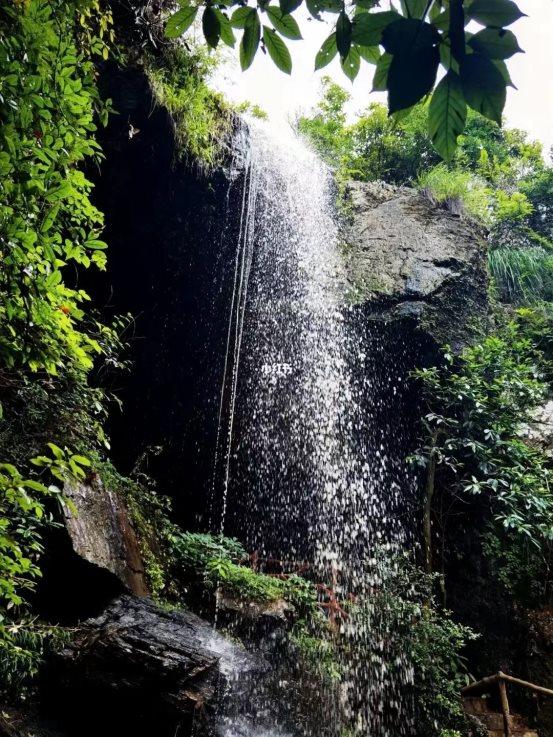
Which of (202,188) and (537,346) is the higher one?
(202,188)

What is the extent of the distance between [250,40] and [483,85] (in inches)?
23.7

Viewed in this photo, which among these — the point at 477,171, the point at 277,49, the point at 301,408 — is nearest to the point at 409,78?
the point at 277,49

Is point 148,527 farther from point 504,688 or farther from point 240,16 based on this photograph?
point 240,16

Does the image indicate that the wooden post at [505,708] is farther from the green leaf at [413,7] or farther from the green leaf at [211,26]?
the green leaf at [211,26]

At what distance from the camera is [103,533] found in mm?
3812

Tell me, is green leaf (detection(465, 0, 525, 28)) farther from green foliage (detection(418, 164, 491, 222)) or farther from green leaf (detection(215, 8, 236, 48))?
green foliage (detection(418, 164, 491, 222))

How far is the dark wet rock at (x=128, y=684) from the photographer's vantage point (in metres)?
3.00

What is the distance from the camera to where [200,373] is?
7.57 metres

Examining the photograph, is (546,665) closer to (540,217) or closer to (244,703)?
(244,703)

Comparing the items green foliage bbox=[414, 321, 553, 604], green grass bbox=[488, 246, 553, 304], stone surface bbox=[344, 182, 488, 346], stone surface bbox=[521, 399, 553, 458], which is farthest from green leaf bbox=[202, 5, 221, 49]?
green grass bbox=[488, 246, 553, 304]

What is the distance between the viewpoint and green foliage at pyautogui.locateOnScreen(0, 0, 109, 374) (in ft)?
6.37

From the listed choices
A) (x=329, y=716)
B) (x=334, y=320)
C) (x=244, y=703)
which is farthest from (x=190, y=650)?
(x=334, y=320)

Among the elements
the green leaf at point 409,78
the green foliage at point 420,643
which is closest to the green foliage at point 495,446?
the green foliage at point 420,643

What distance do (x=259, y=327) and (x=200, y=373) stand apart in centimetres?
122
